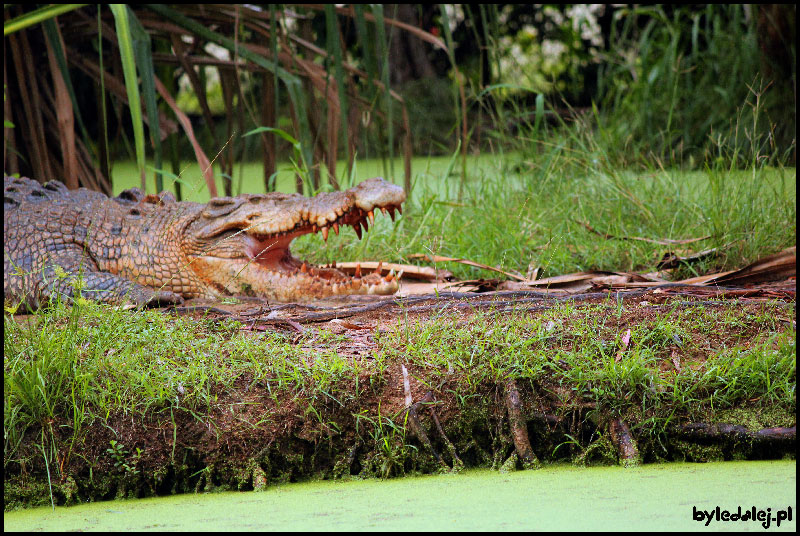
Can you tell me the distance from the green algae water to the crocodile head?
1.30m

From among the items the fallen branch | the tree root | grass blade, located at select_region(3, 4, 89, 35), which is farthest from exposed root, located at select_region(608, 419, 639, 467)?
grass blade, located at select_region(3, 4, 89, 35)

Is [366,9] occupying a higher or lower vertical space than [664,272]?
higher

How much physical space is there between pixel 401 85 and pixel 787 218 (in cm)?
632

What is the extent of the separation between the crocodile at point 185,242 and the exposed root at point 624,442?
1.30 metres

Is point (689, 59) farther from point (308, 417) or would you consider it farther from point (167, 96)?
point (308, 417)

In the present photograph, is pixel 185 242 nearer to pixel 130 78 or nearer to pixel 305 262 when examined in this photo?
pixel 305 262

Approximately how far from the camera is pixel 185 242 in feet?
12.0

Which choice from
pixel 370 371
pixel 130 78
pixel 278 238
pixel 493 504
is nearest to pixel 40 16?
pixel 130 78

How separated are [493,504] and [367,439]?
0.53 meters

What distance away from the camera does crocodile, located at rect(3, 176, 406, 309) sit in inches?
133

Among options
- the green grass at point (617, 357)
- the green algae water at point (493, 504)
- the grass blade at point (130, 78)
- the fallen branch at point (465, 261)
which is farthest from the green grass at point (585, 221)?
the green algae water at point (493, 504)

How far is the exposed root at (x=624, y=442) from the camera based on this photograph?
2.21 metres

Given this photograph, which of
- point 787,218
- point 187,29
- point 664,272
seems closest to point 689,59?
point 787,218

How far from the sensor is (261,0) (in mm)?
4477
